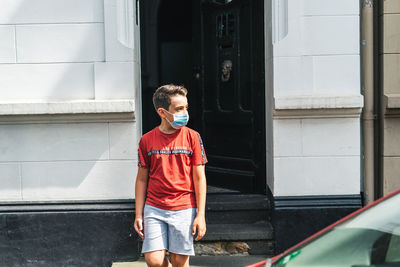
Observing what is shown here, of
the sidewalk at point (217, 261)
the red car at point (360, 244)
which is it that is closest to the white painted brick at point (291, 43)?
the sidewalk at point (217, 261)

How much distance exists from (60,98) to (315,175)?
2.63 meters

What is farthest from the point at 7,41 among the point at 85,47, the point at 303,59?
the point at 303,59

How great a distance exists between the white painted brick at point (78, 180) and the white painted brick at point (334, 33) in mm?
2166

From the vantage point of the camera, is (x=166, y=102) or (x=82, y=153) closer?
(x=166, y=102)

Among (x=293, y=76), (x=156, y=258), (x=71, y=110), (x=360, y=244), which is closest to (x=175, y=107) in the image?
(x=156, y=258)

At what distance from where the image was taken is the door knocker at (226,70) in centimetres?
618

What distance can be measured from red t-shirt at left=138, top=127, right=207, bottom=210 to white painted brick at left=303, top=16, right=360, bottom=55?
2137mm

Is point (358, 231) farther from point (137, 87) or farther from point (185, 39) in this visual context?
point (185, 39)

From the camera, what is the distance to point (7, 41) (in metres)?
5.19

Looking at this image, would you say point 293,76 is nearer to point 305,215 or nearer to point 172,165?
point 305,215

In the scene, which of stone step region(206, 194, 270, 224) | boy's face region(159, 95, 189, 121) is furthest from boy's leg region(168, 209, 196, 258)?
stone step region(206, 194, 270, 224)

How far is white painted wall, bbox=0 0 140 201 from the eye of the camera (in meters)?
5.16

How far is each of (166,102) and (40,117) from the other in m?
2.04

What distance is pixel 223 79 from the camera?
6281 mm
